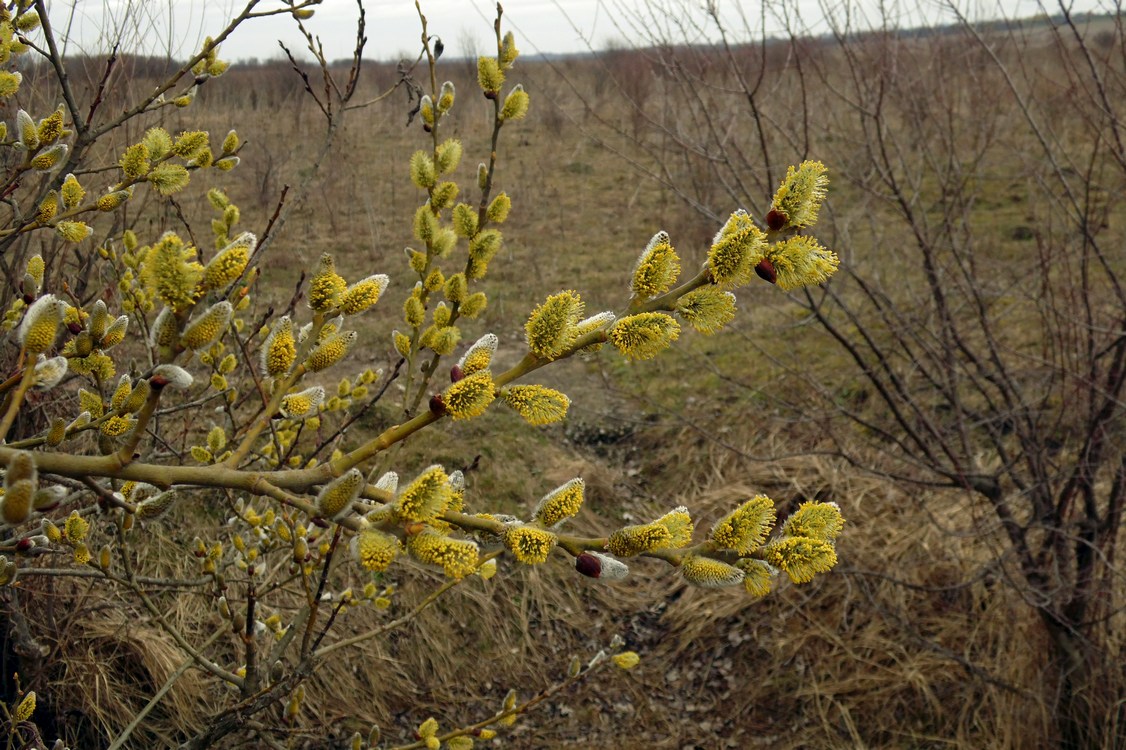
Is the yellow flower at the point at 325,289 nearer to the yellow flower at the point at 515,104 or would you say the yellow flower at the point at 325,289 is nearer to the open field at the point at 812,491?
the yellow flower at the point at 515,104

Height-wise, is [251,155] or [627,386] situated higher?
[251,155]

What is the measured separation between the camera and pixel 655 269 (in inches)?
33.2

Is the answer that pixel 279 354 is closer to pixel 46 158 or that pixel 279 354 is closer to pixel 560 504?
pixel 560 504

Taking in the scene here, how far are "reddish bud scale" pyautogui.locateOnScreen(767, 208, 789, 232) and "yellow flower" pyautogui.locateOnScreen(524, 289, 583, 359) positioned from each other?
209 millimetres

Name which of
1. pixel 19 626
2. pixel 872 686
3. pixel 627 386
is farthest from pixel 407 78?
pixel 627 386

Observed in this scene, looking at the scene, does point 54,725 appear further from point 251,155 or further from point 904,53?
point 251,155

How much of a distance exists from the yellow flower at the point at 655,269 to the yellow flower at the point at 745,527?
9.6 inches

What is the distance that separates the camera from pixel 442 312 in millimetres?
1194

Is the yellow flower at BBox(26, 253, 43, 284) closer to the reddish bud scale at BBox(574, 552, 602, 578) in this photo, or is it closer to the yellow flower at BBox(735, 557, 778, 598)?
the reddish bud scale at BBox(574, 552, 602, 578)

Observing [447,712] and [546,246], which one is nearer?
[447,712]

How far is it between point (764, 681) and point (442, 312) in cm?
304

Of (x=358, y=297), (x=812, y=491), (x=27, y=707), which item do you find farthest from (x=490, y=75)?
(x=812, y=491)

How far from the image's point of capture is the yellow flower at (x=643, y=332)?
2.67 ft

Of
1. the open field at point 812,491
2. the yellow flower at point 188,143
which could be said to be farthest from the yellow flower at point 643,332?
the open field at point 812,491
